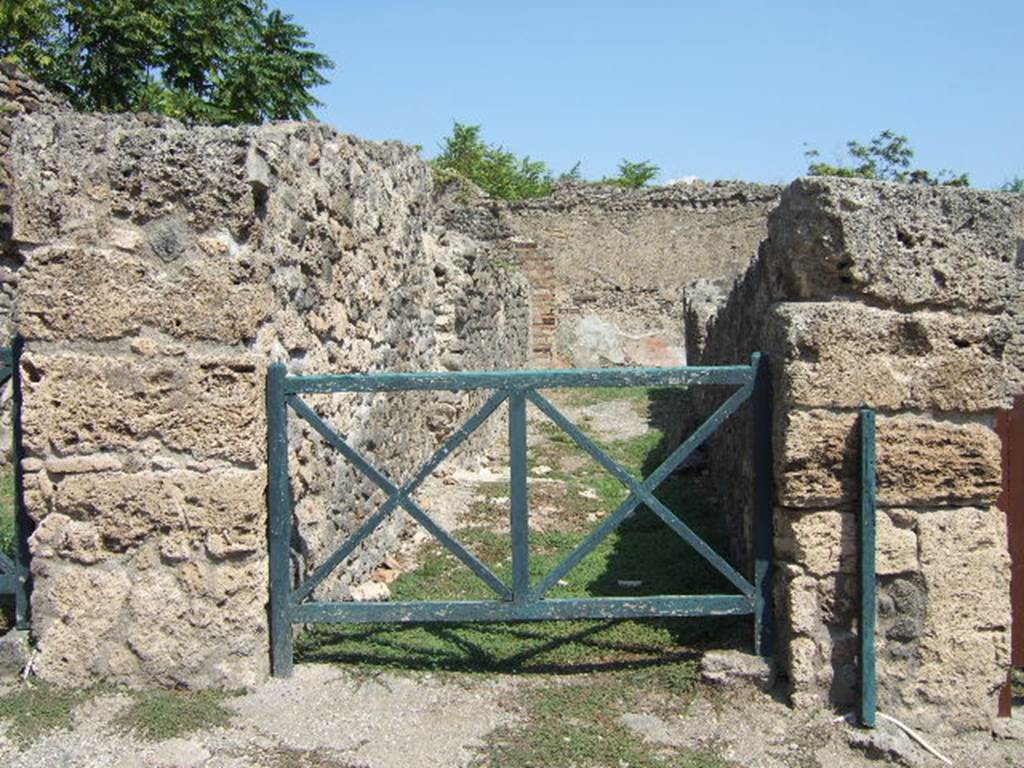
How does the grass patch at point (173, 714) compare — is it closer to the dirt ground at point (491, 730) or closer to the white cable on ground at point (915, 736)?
the dirt ground at point (491, 730)

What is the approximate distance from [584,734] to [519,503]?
0.81 meters

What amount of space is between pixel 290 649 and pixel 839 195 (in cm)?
249

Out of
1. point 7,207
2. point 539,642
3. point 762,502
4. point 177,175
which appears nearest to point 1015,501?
point 762,502

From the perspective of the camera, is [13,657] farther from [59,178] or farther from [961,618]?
[961,618]

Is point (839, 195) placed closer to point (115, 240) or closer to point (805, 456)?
point (805, 456)

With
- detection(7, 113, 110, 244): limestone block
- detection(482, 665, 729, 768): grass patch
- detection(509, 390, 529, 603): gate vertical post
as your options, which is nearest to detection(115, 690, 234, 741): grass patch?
detection(482, 665, 729, 768): grass patch

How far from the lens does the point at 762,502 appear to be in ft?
11.0

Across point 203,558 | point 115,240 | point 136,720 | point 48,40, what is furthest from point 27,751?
point 48,40

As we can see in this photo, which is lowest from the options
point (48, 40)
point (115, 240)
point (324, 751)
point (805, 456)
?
point (324, 751)

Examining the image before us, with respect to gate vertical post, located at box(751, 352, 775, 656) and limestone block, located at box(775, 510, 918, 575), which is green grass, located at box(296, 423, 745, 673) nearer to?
gate vertical post, located at box(751, 352, 775, 656)

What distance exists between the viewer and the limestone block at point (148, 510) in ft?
10.7

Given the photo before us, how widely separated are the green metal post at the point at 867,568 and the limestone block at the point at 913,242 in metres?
Answer: 0.46

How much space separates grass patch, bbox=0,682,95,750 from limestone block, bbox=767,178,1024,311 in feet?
9.60

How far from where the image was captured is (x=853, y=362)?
3150 millimetres
